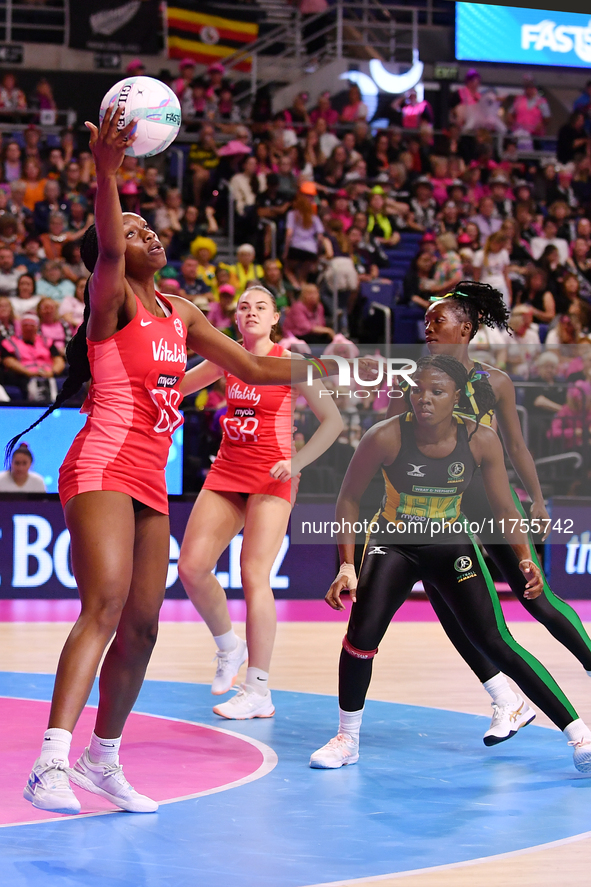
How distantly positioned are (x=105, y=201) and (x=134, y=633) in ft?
4.88

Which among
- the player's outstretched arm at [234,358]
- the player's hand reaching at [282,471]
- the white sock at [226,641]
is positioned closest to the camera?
the player's outstretched arm at [234,358]

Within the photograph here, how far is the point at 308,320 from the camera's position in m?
12.3

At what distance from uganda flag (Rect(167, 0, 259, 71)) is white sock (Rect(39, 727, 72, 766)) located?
1618cm

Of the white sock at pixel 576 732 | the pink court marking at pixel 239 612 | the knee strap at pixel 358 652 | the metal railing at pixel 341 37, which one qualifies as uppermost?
the metal railing at pixel 341 37

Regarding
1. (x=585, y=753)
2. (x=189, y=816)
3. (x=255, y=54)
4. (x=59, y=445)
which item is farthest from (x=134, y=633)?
(x=255, y=54)

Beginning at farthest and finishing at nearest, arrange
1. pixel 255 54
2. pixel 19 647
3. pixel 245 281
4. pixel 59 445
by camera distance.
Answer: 1. pixel 255 54
2. pixel 245 281
3. pixel 59 445
4. pixel 19 647

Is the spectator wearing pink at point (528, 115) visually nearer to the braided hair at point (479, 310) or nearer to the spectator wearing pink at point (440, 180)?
the spectator wearing pink at point (440, 180)

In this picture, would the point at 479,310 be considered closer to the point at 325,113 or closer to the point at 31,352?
the point at 31,352

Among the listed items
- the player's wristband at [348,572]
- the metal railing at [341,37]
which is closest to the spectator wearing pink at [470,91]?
the metal railing at [341,37]

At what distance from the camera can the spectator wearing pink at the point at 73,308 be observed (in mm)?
11547

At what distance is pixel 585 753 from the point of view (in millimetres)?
4668

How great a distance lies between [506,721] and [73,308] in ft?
25.7

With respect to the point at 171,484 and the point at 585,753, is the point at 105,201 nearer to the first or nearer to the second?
the point at 585,753

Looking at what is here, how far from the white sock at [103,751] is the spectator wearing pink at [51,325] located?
7594mm
